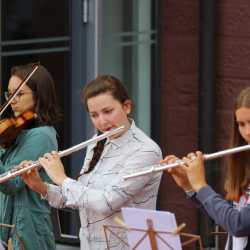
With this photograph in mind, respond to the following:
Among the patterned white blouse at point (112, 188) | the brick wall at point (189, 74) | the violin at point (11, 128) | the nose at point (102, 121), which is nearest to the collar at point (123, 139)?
the patterned white blouse at point (112, 188)

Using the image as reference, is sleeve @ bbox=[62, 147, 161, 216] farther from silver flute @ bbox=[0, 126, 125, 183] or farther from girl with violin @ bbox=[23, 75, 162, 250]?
silver flute @ bbox=[0, 126, 125, 183]

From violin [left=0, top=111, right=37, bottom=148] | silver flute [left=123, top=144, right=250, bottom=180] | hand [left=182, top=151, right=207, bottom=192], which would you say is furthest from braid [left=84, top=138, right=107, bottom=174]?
hand [left=182, top=151, right=207, bottom=192]

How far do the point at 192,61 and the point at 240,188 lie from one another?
265 cm

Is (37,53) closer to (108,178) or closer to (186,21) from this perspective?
(186,21)

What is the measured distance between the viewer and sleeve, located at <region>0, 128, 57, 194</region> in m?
5.42

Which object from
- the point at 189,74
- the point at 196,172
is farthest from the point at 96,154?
the point at 189,74

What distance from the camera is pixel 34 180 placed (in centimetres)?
517

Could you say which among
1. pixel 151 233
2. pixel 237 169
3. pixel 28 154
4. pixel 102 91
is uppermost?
pixel 102 91

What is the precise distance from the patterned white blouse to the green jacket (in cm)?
45

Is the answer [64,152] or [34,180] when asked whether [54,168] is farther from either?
[34,180]

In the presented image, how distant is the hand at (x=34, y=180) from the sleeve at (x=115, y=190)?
0.20 metres

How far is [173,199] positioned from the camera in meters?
7.25

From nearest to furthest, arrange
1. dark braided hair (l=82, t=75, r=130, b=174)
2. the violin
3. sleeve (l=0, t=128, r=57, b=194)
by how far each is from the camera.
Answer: dark braided hair (l=82, t=75, r=130, b=174) → sleeve (l=0, t=128, r=57, b=194) → the violin

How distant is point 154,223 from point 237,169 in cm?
39
